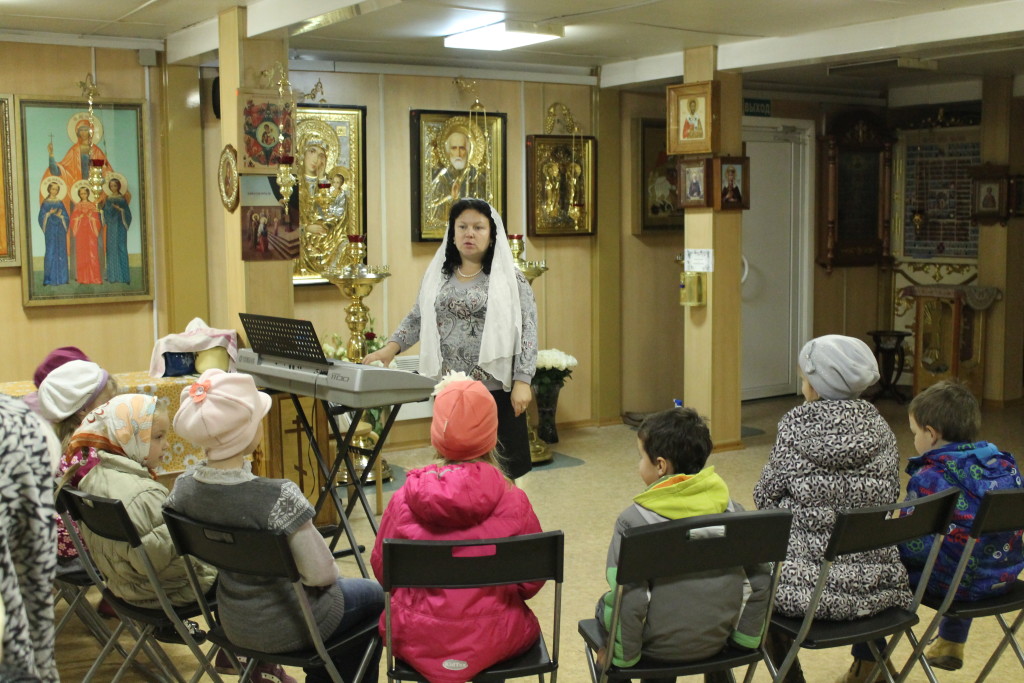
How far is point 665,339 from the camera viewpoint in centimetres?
775

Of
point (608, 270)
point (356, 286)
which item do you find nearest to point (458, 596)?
point (356, 286)

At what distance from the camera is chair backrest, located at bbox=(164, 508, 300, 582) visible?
2.32m

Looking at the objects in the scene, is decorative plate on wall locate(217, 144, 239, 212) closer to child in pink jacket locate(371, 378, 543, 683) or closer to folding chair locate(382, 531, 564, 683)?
child in pink jacket locate(371, 378, 543, 683)

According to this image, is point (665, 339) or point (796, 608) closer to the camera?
point (796, 608)

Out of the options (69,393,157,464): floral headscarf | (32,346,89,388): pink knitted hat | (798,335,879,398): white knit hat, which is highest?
(798,335,879,398): white knit hat

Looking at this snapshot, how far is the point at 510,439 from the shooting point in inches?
153

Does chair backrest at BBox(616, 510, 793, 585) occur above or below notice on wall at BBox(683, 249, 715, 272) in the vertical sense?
below

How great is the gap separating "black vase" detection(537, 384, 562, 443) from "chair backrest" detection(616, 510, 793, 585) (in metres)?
4.21

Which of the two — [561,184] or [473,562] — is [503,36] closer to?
[561,184]

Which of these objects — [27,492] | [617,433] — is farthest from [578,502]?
[27,492]

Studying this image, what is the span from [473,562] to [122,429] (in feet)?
4.00

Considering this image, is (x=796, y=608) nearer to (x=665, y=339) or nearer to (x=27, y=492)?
(x=27, y=492)

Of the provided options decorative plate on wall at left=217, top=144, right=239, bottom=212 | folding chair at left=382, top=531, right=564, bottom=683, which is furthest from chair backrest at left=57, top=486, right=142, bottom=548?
decorative plate on wall at left=217, top=144, right=239, bottom=212

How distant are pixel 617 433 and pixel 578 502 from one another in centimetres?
178
